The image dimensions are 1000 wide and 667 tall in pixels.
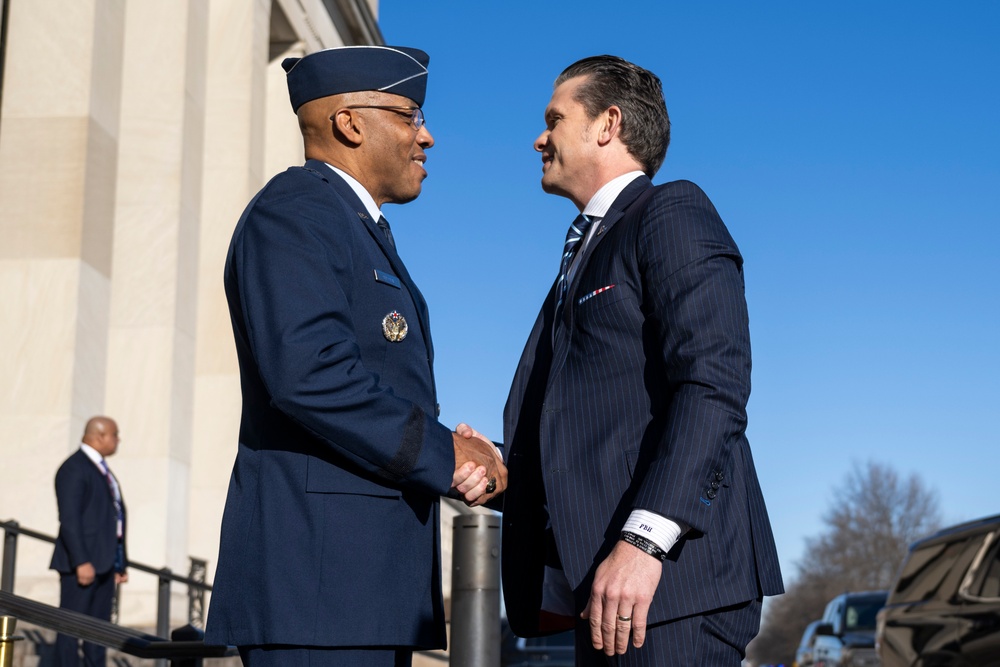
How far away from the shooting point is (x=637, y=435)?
3201 millimetres

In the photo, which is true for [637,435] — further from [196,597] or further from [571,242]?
[196,597]

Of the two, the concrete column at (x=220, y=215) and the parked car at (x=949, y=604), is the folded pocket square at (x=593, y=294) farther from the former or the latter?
the concrete column at (x=220, y=215)

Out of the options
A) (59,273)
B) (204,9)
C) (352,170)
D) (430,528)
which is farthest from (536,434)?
(204,9)

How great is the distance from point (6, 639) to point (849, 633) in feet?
51.1

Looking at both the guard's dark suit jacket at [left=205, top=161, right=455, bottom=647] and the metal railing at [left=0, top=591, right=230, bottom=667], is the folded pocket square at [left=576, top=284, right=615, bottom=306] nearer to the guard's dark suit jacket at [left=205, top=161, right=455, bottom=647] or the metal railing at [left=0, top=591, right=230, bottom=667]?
the guard's dark suit jacket at [left=205, top=161, right=455, bottom=647]

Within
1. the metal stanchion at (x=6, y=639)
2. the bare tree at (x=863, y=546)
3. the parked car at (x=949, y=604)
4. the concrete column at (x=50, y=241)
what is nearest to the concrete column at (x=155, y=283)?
the concrete column at (x=50, y=241)

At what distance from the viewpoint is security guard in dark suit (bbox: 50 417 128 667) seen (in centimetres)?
960

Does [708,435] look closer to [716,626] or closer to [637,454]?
[637,454]

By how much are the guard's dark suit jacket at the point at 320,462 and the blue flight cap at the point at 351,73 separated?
55 cm

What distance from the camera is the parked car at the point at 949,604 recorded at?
7.46 meters

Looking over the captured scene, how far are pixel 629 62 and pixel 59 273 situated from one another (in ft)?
29.8

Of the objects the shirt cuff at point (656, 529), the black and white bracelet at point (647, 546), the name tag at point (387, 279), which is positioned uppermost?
the name tag at point (387, 279)

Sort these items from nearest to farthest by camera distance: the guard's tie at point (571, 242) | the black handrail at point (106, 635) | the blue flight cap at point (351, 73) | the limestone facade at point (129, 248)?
the guard's tie at point (571, 242) → the blue flight cap at point (351, 73) → the black handrail at point (106, 635) → the limestone facade at point (129, 248)

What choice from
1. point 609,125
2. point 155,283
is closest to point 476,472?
point 609,125
